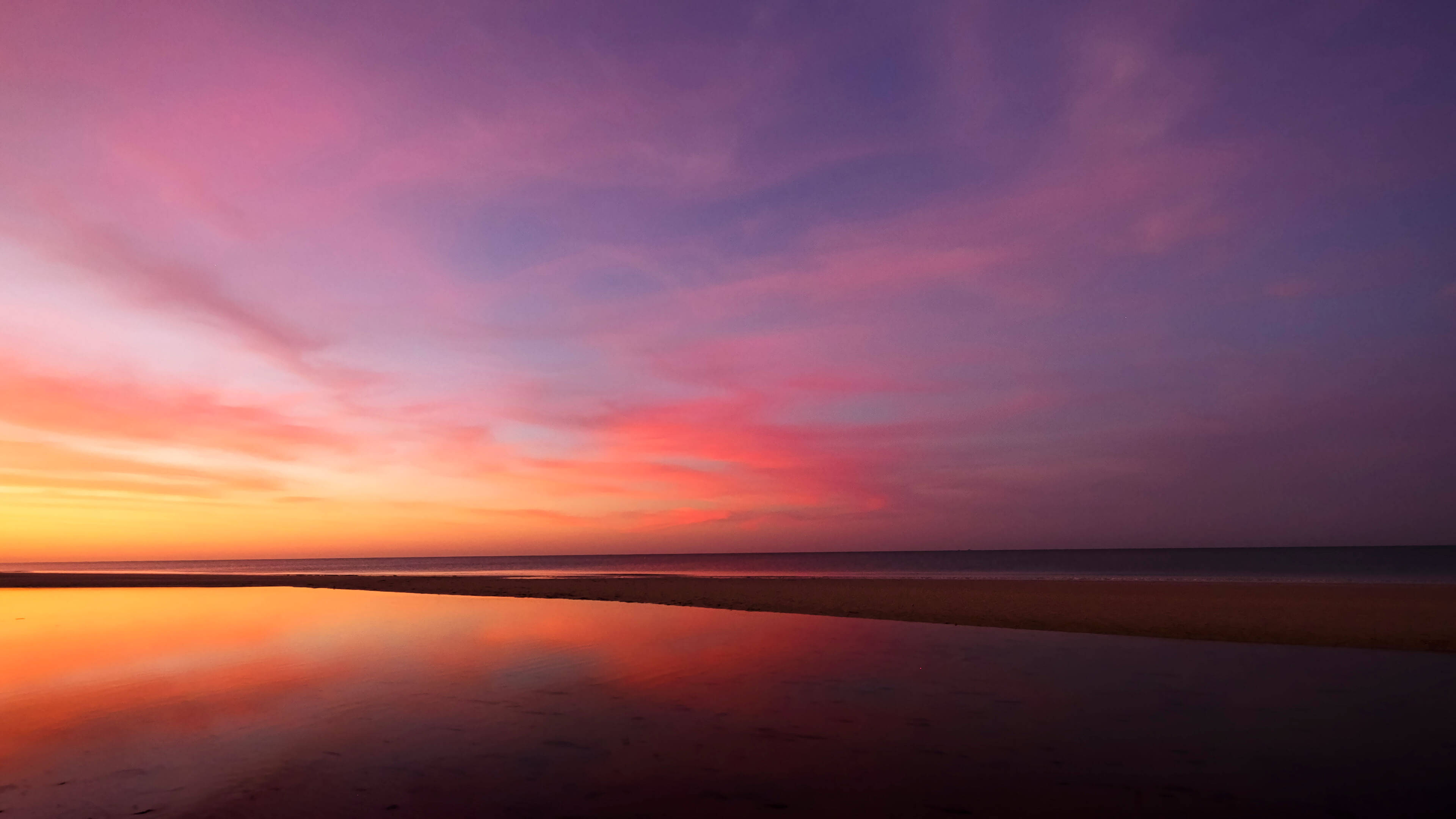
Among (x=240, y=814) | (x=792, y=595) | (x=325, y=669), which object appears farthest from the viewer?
(x=792, y=595)

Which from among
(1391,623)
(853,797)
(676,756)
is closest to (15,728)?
(676,756)

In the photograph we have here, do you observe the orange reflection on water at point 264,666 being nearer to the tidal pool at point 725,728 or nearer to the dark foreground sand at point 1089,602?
the tidal pool at point 725,728

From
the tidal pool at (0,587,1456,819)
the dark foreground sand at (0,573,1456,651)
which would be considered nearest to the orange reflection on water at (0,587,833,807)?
the tidal pool at (0,587,1456,819)

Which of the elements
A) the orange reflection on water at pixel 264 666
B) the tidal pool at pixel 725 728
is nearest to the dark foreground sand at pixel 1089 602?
the tidal pool at pixel 725 728

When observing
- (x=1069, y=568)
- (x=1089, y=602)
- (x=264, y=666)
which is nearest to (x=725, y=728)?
(x=264, y=666)

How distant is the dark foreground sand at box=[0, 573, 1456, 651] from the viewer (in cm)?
2202

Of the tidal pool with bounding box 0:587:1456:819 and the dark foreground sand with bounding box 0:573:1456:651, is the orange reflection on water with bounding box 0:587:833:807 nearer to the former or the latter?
the tidal pool with bounding box 0:587:1456:819

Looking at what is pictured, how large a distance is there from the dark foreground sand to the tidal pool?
3145 mm

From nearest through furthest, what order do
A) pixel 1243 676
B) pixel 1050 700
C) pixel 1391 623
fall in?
pixel 1050 700 → pixel 1243 676 → pixel 1391 623

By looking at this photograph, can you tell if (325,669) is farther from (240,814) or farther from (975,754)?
(975,754)

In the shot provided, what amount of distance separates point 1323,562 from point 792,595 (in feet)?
390

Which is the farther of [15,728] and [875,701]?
[875,701]

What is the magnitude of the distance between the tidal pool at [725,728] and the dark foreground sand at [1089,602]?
3145 mm

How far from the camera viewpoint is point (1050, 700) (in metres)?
13.3
